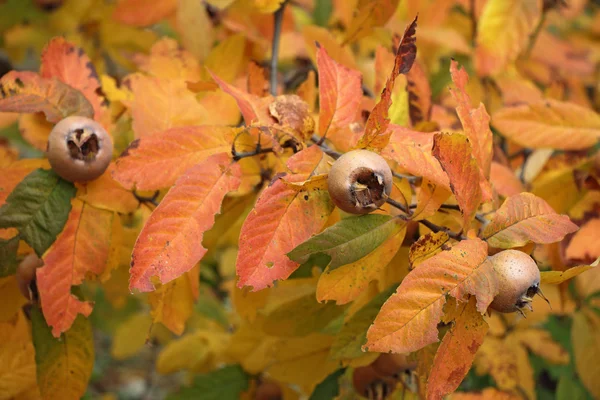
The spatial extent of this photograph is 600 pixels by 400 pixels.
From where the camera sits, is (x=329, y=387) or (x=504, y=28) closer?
(x=329, y=387)

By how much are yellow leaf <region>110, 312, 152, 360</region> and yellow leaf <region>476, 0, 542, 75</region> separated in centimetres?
136

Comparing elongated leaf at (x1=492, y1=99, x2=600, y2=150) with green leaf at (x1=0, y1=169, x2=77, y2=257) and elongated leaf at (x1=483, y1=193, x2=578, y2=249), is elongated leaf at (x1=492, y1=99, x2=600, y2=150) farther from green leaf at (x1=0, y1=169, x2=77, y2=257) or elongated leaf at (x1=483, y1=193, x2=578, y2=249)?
green leaf at (x1=0, y1=169, x2=77, y2=257)

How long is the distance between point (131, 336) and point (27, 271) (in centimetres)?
119

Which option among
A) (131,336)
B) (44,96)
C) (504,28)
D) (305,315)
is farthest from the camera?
(131,336)

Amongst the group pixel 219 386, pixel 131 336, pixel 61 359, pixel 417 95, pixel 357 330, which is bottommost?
pixel 131 336

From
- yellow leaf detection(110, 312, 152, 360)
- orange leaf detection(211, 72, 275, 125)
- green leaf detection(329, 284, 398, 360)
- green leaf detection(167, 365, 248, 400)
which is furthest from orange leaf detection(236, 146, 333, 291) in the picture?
yellow leaf detection(110, 312, 152, 360)

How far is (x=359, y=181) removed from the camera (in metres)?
0.72

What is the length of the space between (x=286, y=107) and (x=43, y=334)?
0.53 metres

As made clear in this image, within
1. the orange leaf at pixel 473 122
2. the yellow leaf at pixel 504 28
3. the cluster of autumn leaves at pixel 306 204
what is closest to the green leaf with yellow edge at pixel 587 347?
the cluster of autumn leaves at pixel 306 204

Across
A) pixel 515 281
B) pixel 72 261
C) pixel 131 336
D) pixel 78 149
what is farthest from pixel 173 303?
pixel 131 336

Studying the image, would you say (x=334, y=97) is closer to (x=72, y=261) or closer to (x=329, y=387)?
(x=72, y=261)

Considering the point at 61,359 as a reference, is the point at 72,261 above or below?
above

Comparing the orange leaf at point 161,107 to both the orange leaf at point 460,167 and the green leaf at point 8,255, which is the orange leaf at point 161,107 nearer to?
the green leaf at point 8,255

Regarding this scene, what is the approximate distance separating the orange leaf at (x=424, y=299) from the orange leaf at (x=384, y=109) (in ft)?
0.53
